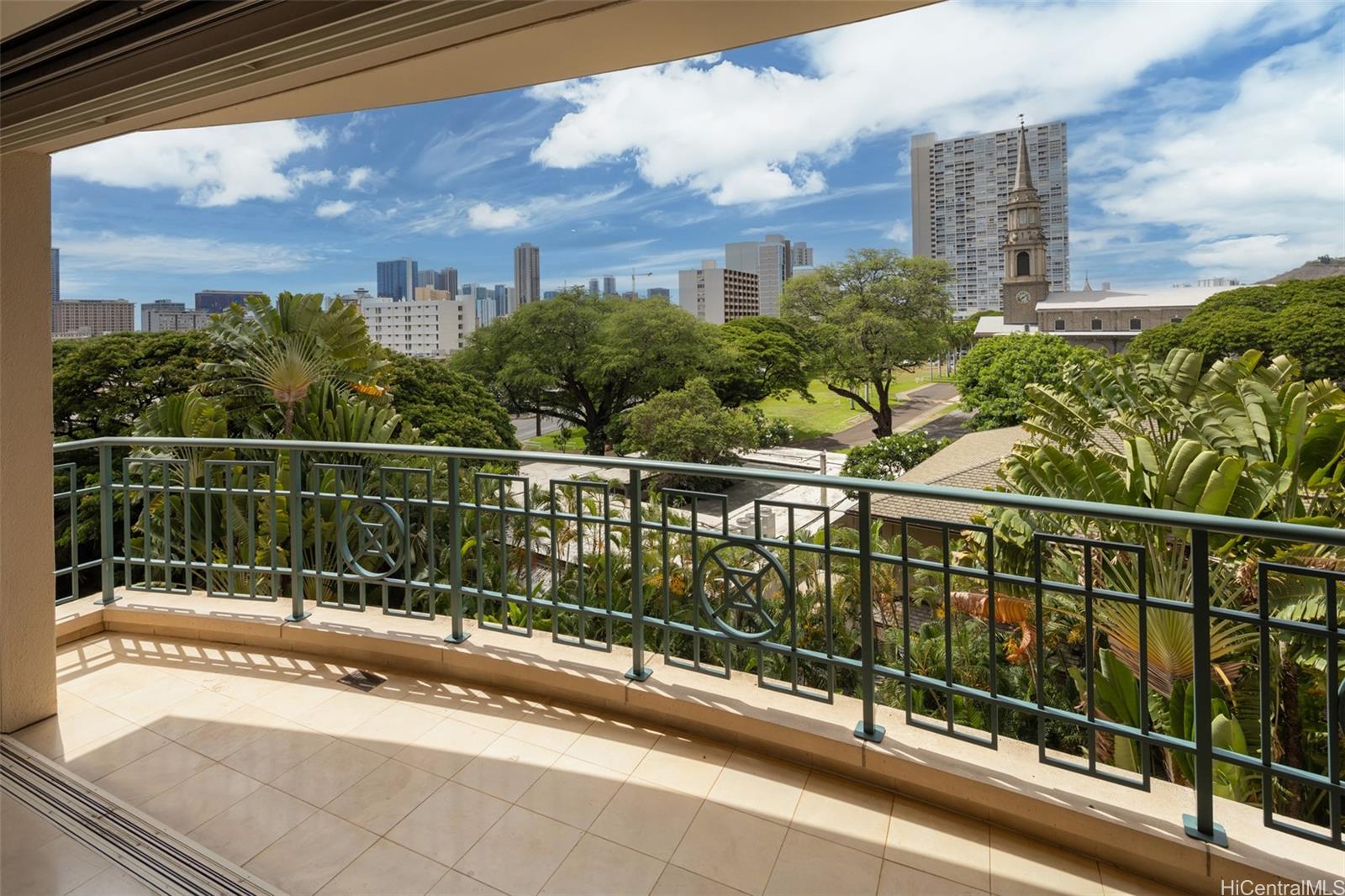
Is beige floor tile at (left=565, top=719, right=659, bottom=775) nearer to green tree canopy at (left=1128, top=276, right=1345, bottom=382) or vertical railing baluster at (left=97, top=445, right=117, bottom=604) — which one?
vertical railing baluster at (left=97, top=445, right=117, bottom=604)

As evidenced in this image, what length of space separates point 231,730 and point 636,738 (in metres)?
1.33

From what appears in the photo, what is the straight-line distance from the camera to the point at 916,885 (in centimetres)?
157

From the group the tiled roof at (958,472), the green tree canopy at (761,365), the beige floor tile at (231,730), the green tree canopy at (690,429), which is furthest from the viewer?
the green tree canopy at (761,365)

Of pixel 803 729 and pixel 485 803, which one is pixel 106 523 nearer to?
pixel 485 803

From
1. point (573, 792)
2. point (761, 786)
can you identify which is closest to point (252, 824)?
point (573, 792)

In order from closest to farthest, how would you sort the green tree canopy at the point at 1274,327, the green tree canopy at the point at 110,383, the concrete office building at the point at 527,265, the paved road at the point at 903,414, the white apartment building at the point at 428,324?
the green tree canopy at the point at 110,383
the green tree canopy at the point at 1274,327
the paved road at the point at 903,414
the white apartment building at the point at 428,324
the concrete office building at the point at 527,265

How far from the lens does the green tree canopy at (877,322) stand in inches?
1336

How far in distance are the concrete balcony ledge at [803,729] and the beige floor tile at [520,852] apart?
0.54 m

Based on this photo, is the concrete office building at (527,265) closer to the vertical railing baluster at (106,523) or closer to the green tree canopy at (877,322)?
the green tree canopy at (877,322)

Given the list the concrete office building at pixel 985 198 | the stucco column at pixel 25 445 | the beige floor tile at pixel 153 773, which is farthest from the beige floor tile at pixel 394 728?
the concrete office building at pixel 985 198

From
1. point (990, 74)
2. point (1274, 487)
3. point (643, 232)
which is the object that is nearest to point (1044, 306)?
point (990, 74)

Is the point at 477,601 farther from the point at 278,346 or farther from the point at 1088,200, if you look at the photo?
the point at 1088,200

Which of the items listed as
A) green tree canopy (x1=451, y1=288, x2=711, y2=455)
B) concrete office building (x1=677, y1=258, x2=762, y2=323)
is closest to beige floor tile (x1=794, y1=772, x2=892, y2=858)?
green tree canopy (x1=451, y1=288, x2=711, y2=455)

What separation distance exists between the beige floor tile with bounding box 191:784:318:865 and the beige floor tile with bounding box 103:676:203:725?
72cm
